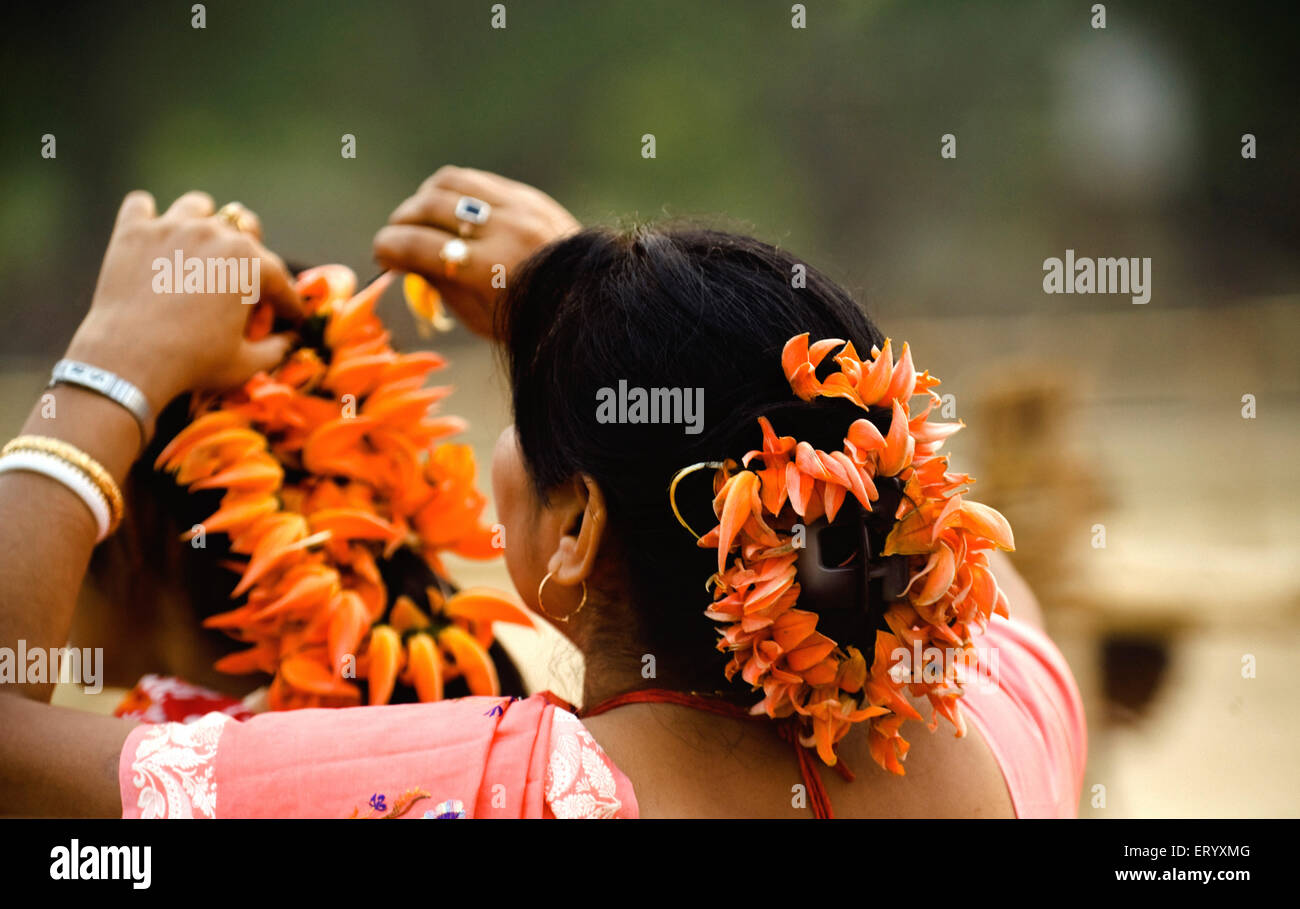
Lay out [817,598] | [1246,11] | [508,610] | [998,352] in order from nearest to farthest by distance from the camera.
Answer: [817,598] < [508,610] < [998,352] < [1246,11]

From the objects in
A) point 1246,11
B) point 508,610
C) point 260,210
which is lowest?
point 508,610

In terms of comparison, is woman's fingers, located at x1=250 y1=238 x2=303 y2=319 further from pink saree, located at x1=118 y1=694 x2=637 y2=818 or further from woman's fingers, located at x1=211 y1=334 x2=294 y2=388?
pink saree, located at x1=118 y1=694 x2=637 y2=818

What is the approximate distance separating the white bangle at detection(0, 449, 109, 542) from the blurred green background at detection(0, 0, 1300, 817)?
25.0 ft

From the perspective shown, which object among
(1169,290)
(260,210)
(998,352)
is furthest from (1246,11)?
(260,210)

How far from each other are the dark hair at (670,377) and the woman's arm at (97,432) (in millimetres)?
560

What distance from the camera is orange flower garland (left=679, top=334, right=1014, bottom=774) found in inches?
44.6

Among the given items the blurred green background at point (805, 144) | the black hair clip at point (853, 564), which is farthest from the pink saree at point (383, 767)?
the blurred green background at point (805, 144)

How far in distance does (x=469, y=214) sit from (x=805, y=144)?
1005 centimetres

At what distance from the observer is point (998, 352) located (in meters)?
10.2

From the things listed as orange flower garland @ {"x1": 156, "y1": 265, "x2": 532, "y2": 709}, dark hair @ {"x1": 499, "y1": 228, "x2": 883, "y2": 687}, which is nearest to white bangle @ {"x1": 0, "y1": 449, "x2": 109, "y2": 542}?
orange flower garland @ {"x1": 156, "y1": 265, "x2": 532, "y2": 709}

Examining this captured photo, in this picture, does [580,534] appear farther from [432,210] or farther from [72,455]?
[432,210]

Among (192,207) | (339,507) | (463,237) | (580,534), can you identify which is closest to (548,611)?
(580,534)

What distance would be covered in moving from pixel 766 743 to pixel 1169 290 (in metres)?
11.3

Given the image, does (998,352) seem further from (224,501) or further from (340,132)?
(224,501)
